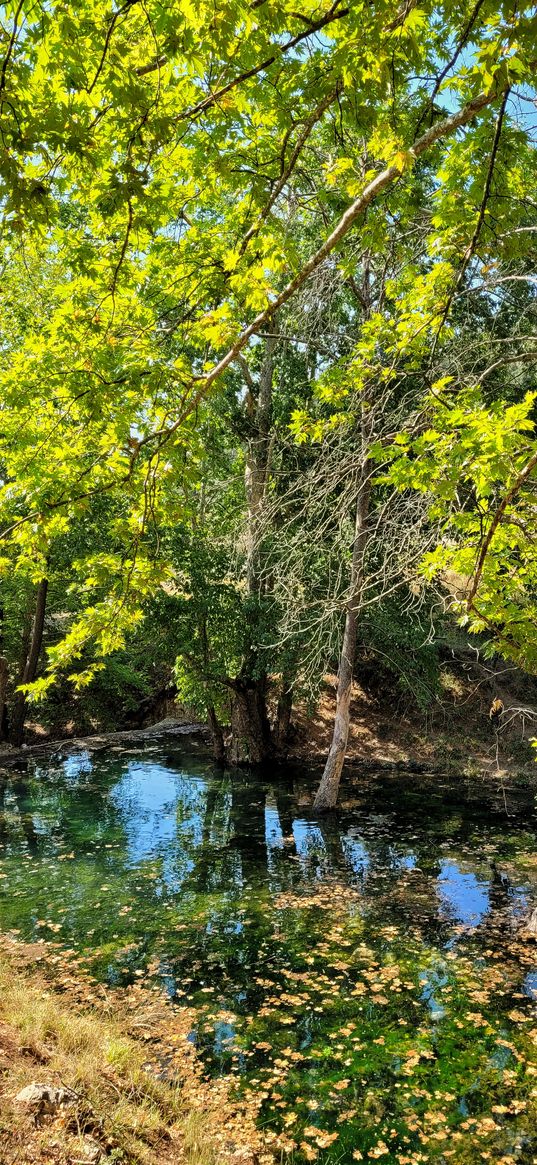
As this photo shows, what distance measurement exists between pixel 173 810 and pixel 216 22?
516 inches

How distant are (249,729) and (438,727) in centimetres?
508

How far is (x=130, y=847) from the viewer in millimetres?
11680

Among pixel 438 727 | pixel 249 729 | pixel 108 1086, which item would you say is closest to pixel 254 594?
pixel 249 729

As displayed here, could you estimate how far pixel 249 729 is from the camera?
18953mm

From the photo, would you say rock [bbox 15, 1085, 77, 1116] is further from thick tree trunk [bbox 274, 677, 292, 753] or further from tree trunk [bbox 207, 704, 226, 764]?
thick tree trunk [bbox 274, 677, 292, 753]

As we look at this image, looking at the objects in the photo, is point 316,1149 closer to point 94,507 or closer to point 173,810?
point 173,810

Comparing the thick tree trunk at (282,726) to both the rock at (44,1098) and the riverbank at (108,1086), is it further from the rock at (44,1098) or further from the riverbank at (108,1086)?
the rock at (44,1098)

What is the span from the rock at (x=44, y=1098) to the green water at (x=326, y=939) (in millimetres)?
1381

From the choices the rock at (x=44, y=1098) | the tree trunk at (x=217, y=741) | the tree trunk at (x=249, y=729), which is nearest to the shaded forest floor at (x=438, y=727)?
the tree trunk at (x=249, y=729)

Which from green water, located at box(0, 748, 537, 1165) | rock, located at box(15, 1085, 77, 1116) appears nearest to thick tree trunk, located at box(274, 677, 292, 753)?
green water, located at box(0, 748, 537, 1165)

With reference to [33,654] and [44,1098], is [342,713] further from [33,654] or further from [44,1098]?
[44,1098]

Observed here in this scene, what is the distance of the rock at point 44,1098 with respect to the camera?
3.88 meters

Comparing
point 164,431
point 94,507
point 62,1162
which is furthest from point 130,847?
point 164,431

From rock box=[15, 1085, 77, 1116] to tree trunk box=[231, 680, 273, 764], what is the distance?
14657 millimetres
